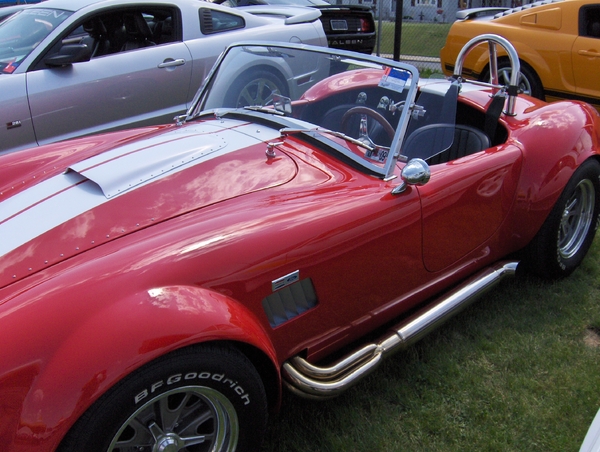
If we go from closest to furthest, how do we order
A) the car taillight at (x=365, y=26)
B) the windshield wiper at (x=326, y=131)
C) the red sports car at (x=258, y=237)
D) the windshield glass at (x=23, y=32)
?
the red sports car at (x=258, y=237)
the windshield wiper at (x=326, y=131)
the windshield glass at (x=23, y=32)
the car taillight at (x=365, y=26)

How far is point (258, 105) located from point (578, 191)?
1.95 m

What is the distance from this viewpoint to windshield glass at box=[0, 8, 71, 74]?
454 centimetres

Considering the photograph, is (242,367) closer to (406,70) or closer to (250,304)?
(250,304)

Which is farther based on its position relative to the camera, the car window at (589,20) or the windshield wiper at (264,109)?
the car window at (589,20)

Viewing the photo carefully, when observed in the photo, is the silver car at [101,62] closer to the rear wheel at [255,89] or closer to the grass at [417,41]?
the rear wheel at [255,89]

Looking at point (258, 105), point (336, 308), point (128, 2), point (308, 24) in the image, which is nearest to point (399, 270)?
point (336, 308)

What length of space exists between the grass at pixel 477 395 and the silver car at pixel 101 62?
3107 millimetres

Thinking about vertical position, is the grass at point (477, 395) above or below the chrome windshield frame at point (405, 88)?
below

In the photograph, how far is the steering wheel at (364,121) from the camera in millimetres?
2678

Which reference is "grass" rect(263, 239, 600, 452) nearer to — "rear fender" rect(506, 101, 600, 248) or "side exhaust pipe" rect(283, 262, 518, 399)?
Answer: "side exhaust pipe" rect(283, 262, 518, 399)

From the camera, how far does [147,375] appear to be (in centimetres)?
165

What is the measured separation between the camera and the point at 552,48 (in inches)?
240

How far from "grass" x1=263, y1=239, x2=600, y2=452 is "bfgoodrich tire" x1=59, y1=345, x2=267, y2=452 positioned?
40cm

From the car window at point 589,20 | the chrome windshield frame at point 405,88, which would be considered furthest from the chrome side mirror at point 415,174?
the car window at point 589,20
